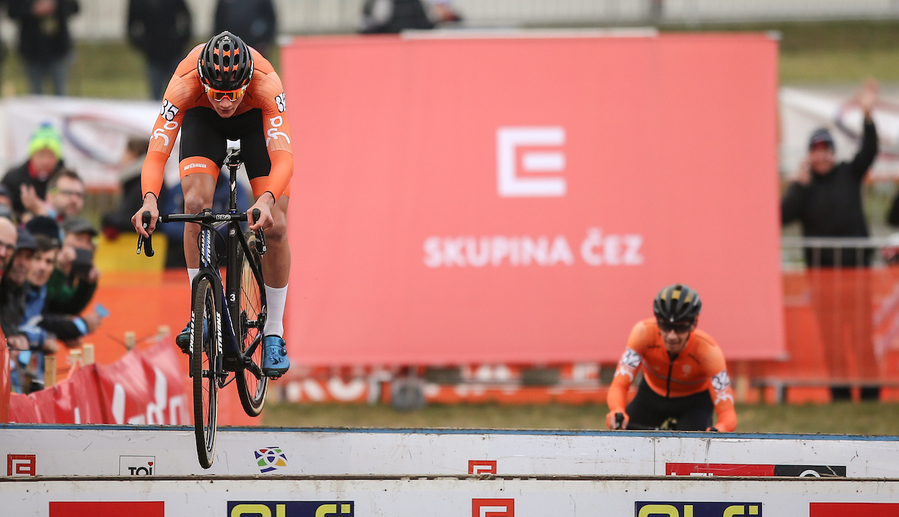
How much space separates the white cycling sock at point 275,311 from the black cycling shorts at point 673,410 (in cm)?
275

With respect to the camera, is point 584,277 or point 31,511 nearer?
point 31,511

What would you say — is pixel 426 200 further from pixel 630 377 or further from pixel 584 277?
pixel 630 377

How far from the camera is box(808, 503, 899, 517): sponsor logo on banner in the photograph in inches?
204

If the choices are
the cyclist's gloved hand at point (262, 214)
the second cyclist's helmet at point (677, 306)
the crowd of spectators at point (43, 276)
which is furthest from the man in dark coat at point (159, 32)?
the cyclist's gloved hand at point (262, 214)

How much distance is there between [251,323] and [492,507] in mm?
1886

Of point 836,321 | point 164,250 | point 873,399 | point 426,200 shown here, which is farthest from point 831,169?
point 164,250

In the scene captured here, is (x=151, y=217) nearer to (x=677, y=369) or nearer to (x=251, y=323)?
(x=251, y=323)

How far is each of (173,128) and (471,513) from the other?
8.50 ft

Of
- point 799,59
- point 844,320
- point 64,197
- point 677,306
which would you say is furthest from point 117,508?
point 799,59

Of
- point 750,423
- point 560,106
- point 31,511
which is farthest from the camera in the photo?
point 560,106

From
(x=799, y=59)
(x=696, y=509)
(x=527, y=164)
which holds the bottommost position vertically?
(x=696, y=509)

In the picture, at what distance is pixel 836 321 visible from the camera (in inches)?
432

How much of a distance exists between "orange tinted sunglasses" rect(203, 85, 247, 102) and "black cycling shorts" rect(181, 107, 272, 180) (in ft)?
1.40

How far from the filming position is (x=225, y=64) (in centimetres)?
552
